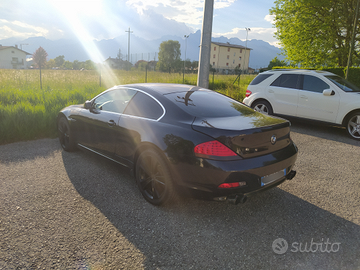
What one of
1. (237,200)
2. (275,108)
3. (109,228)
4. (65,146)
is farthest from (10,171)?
(275,108)

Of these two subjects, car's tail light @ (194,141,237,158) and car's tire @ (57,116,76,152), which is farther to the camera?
car's tire @ (57,116,76,152)

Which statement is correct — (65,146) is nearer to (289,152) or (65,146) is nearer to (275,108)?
(289,152)

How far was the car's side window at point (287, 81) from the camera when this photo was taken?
316 inches

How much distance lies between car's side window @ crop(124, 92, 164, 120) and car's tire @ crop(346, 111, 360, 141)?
605 cm

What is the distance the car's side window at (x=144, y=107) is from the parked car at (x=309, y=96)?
4192 mm

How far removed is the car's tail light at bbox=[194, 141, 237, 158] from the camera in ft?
8.75

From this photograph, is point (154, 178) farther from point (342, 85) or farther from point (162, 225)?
point (342, 85)

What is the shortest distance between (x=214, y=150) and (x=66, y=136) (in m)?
3.62

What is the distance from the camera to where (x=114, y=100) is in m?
4.17

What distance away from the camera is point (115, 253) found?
2428mm

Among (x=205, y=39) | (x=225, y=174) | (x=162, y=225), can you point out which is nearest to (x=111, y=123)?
(x=162, y=225)

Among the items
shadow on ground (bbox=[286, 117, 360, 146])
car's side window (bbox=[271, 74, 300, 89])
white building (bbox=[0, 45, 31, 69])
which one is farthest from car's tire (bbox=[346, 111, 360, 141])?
white building (bbox=[0, 45, 31, 69])

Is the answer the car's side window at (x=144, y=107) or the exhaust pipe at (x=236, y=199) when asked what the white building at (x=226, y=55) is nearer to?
the car's side window at (x=144, y=107)

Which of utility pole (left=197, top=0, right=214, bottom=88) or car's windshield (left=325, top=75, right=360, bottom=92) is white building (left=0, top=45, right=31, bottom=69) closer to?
utility pole (left=197, top=0, right=214, bottom=88)
